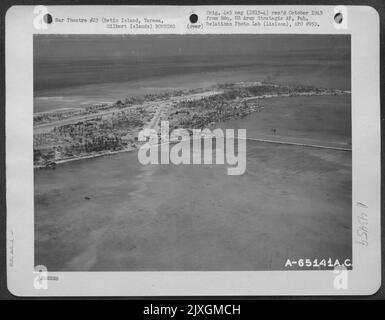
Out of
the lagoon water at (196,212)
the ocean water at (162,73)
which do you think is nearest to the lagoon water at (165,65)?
the ocean water at (162,73)

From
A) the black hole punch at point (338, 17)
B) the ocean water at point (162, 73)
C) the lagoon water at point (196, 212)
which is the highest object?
the black hole punch at point (338, 17)

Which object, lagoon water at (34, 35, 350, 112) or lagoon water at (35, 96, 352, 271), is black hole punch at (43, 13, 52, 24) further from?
lagoon water at (35, 96, 352, 271)

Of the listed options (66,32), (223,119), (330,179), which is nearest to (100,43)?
(66,32)

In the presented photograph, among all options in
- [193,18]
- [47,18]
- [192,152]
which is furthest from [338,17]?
[47,18]

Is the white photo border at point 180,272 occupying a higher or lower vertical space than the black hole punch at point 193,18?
lower

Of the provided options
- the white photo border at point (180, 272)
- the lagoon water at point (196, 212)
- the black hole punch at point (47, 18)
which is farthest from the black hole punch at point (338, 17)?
the black hole punch at point (47, 18)

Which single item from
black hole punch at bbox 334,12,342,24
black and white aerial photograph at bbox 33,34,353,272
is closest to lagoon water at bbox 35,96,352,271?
Result: black and white aerial photograph at bbox 33,34,353,272

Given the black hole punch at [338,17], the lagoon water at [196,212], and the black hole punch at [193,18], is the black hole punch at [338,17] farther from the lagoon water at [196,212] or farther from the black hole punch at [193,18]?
the black hole punch at [193,18]
